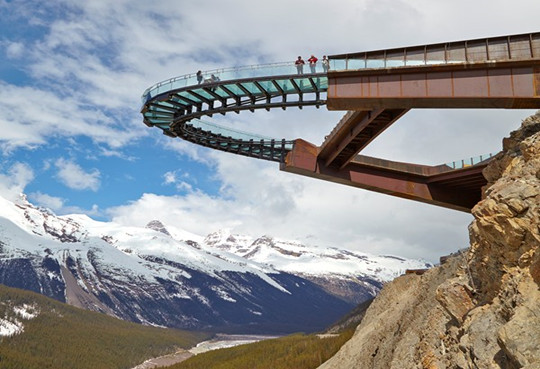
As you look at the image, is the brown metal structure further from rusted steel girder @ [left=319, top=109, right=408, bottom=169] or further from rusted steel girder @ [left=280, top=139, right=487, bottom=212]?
rusted steel girder @ [left=280, top=139, right=487, bottom=212]

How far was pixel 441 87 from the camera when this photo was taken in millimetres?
23938

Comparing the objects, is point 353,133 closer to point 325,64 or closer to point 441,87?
point 325,64

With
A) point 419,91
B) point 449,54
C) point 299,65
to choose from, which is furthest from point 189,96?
point 449,54

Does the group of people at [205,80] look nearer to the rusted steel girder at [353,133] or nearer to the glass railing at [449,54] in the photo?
the glass railing at [449,54]

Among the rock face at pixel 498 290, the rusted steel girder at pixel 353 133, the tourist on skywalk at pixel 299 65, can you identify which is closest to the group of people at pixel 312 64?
the tourist on skywalk at pixel 299 65

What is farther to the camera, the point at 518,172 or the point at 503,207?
the point at 518,172

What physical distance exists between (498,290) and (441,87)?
11.2 metres

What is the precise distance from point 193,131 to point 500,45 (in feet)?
76.4

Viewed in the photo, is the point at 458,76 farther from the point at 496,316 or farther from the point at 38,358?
the point at 38,358

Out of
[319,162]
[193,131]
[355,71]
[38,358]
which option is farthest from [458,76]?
[38,358]

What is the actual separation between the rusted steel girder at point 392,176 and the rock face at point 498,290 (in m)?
17.8

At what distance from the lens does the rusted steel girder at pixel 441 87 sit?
22750mm

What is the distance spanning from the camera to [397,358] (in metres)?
21.3

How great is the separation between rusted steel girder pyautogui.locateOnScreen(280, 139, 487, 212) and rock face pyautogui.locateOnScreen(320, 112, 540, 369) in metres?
17.8
